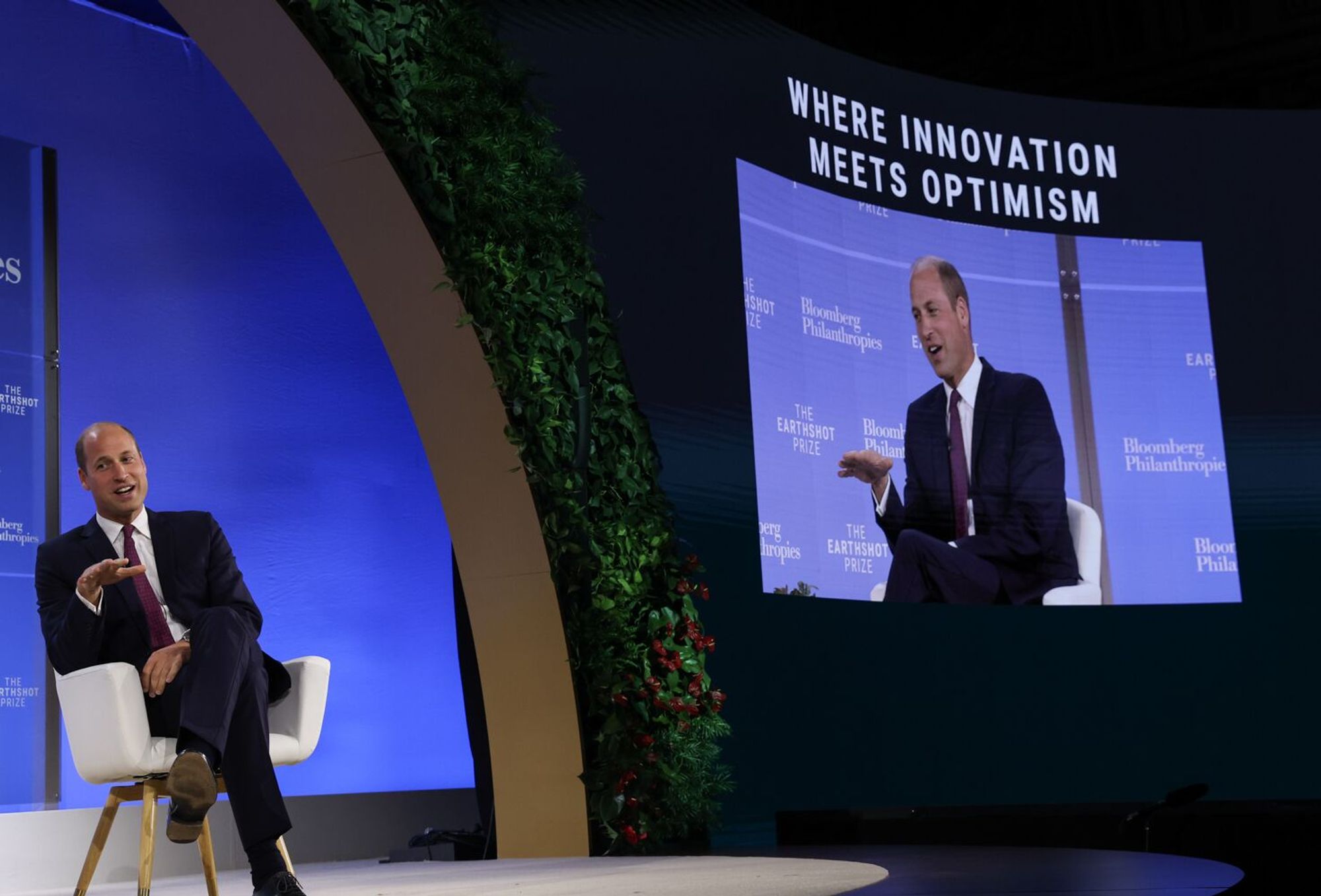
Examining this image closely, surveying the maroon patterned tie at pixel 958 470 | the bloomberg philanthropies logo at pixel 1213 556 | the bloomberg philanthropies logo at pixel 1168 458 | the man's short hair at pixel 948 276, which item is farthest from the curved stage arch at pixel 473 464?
the bloomberg philanthropies logo at pixel 1213 556

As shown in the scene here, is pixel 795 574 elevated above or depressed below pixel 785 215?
below

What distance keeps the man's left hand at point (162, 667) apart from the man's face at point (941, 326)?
11.7 feet

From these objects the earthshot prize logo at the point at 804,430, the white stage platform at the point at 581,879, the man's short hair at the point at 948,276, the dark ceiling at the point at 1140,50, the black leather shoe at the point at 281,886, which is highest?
the dark ceiling at the point at 1140,50

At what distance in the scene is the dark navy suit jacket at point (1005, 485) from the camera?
18.3 feet

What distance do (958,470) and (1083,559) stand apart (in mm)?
662

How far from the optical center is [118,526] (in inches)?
121

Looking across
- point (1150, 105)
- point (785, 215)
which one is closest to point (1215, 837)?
point (785, 215)

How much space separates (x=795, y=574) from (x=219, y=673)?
270cm

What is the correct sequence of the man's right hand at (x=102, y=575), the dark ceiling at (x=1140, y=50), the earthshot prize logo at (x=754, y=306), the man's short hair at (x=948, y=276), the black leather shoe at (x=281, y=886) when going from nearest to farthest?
the black leather shoe at (x=281, y=886)
the man's right hand at (x=102, y=575)
the earthshot prize logo at (x=754, y=306)
the man's short hair at (x=948, y=276)
the dark ceiling at (x=1140, y=50)

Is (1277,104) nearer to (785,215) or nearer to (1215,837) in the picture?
(785,215)

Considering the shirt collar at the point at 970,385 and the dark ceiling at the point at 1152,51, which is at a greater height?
the dark ceiling at the point at 1152,51

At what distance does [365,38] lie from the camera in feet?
11.6

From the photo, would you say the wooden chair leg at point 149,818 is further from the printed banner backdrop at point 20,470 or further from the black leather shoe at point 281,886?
the printed banner backdrop at point 20,470

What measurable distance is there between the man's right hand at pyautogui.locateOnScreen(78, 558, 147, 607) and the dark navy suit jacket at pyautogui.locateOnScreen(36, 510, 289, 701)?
0.06 meters
